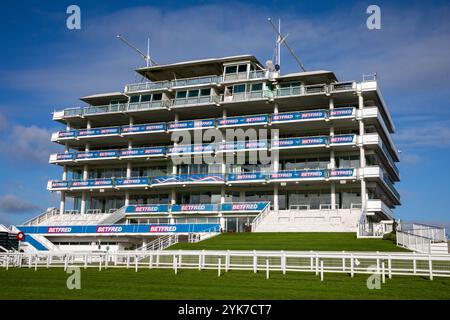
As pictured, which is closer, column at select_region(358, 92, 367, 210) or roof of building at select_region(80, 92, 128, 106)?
column at select_region(358, 92, 367, 210)

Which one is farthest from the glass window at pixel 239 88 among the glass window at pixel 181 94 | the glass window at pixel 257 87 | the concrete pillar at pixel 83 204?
the concrete pillar at pixel 83 204

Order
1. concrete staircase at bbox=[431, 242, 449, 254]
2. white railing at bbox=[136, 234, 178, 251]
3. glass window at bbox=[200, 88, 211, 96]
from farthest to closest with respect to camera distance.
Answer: glass window at bbox=[200, 88, 211, 96] → white railing at bbox=[136, 234, 178, 251] → concrete staircase at bbox=[431, 242, 449, 254]

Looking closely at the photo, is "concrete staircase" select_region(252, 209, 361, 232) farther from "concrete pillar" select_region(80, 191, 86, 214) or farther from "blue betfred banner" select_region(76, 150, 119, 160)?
"concrete pillar" select_region(80, 191, 86, 214)

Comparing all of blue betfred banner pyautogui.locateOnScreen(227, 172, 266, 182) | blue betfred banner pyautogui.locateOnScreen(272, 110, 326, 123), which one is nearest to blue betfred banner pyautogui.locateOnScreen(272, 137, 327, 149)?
blue betfred banner pyautogui.locateOnScreen(272, 110, 326, 123)

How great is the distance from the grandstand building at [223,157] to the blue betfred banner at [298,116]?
105 millimetres

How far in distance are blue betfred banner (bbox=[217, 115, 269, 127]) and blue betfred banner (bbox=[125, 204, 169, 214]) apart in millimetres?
11047

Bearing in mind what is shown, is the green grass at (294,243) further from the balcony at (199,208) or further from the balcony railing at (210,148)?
the balcony railing at (210,148)

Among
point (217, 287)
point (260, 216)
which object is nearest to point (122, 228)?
point (260, 216)

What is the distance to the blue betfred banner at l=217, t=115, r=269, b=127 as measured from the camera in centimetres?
5881

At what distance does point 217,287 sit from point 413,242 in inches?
766

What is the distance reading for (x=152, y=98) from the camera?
218ft

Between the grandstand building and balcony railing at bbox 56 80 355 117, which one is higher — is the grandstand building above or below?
below
